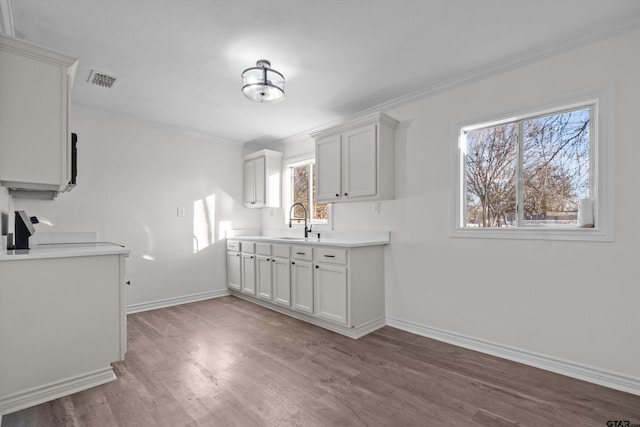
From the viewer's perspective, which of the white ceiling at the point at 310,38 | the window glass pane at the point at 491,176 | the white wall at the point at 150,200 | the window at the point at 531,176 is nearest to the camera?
the white ceiling at the point at 310,38

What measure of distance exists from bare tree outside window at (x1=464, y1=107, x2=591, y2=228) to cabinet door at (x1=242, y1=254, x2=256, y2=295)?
260 centimetres

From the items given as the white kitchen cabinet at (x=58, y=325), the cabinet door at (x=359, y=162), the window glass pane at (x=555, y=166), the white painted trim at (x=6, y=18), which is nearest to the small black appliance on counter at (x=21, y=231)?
the white kitchen cabinet at (x=58, y=325)

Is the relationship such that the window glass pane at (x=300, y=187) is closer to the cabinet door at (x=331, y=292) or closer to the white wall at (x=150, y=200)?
the white wall at (x=150, y=200)

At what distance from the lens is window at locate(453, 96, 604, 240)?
2.31m

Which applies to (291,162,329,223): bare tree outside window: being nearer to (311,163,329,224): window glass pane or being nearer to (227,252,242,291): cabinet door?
(311,163,329,224): window glass pane

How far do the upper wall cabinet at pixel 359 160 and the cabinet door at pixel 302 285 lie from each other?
0.81m

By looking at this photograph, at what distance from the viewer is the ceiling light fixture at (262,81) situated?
2.46 m

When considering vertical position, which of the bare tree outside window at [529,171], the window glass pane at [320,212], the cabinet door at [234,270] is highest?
the bare tree outside window at [529,171]

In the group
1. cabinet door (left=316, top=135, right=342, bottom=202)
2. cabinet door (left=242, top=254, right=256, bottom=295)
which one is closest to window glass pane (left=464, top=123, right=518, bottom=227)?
cabinet door (left=316, top=135, right=342, bottom=202)

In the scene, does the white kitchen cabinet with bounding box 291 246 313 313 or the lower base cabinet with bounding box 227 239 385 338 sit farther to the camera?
the white kitchen cabinet with bounding box 291 246 313 313

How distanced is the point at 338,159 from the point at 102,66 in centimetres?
225

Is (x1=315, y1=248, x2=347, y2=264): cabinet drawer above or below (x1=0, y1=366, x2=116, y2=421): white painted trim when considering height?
above

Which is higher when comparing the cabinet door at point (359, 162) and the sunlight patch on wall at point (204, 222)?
the cabinet door at point (359, 162)

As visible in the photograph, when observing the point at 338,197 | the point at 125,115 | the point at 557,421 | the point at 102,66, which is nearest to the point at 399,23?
the point at 338,197
